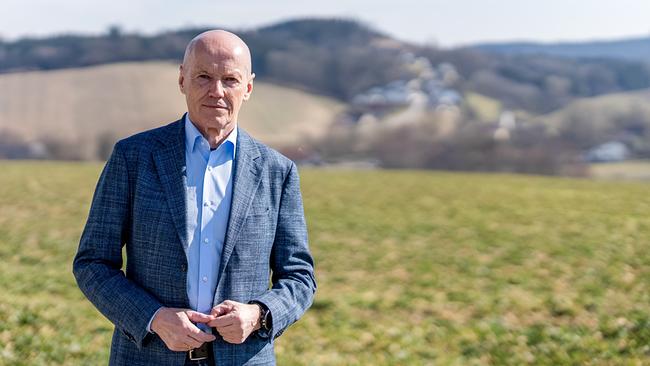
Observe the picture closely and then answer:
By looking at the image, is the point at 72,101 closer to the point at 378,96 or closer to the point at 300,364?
the point at 378,96

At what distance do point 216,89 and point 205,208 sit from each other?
0.50 m

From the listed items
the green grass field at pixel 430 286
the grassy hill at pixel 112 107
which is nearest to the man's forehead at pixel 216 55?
the green grass field at pixel 430 286

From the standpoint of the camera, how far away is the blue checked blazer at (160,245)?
314 centimetres

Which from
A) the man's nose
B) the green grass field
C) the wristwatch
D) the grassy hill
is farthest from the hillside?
the man's nose

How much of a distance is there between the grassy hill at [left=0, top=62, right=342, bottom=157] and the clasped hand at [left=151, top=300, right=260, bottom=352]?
13039 cm

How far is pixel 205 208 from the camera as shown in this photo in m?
3.19

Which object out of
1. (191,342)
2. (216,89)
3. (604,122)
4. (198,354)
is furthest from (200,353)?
(604,122)

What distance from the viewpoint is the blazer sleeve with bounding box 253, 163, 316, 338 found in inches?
132

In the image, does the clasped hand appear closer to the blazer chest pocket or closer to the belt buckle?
the belt buckle

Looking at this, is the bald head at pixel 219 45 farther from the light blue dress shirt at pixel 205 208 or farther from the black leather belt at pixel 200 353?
the black leather belt at pixel 200 353

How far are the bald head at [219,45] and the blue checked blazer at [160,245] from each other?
1.29 ft

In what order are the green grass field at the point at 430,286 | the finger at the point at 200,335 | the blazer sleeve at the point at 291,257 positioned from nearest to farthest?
the finger at the point at 200,335 → the blazer sleeve at the point at 291,257 → the green grass field at the point at 430,286

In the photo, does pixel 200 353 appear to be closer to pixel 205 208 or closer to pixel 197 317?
pixel 197 317

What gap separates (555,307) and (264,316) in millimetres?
9546
